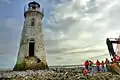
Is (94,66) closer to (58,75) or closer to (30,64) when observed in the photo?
(58,75)

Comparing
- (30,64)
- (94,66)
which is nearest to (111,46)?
(94,66)

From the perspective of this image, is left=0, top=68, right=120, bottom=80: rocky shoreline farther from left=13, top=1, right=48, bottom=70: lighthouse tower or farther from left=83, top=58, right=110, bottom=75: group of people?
left=13, top=1, right=48, bottom=70: lighthouse tower

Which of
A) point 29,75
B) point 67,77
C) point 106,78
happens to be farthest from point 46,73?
point 106,78

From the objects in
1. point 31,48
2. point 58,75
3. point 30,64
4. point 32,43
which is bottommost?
point 58,75

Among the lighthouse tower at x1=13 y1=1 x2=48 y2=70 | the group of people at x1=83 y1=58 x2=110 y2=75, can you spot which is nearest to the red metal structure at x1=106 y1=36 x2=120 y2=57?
the group of people at x1=83 y1=58 x2=110 y2=75

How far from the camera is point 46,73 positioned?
2444cm

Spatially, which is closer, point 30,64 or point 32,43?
point 30,64

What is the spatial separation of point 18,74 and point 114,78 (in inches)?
462

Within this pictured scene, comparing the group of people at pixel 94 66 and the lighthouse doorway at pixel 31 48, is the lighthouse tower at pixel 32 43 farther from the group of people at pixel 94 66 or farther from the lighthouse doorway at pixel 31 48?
the group of people at pixel 94 66

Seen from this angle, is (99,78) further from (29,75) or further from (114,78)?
(29,75)

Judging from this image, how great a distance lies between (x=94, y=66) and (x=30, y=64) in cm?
1091

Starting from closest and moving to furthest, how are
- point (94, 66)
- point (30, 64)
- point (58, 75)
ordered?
1. point (94, 66)
2. point (58, 75)
3. point (30, 64)

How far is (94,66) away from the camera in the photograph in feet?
70.2

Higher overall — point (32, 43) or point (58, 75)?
point (32, 43)
